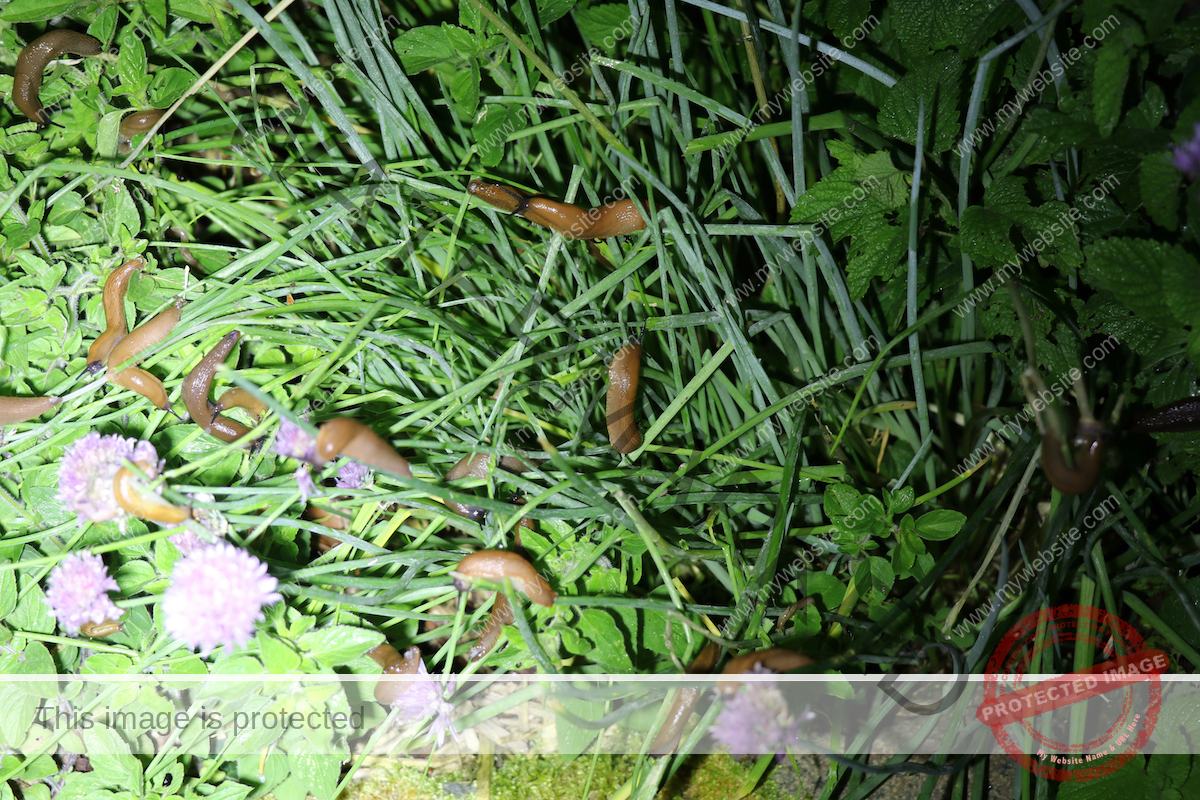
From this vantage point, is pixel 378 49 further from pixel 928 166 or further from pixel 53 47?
pixel 928 166

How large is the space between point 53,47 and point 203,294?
A: 0.49 m

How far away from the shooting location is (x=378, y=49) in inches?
41.3

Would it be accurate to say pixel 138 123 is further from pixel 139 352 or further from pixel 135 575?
pixel 135 575

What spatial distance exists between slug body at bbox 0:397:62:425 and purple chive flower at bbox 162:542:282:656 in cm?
48

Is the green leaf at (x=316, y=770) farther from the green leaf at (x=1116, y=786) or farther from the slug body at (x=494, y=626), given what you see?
the green leaf at (x=1116, y=786)

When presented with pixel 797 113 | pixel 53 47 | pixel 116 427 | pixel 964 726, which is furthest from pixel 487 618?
pixel 53 47

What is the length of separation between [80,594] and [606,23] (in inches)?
45.6

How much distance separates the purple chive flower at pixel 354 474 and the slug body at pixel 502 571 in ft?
0.68

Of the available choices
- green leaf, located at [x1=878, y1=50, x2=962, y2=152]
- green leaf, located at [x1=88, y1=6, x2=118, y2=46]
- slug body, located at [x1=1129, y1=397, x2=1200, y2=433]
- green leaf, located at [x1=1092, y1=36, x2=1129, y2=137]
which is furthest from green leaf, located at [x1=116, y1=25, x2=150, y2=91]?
slug body, located at [x1=1129, y1=397, x2=1200, y2=433]

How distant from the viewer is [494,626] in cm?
101

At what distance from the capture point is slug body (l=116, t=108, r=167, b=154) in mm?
1099

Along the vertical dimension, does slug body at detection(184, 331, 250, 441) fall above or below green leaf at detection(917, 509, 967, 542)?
above

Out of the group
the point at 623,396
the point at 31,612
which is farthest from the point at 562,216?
the point at 31,612

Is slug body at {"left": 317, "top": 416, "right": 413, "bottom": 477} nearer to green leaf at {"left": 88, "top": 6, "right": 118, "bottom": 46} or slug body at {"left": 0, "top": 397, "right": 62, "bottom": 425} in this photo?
slug body at {"left": 0, "top": 397, "right": 62, "bottom": 425}
